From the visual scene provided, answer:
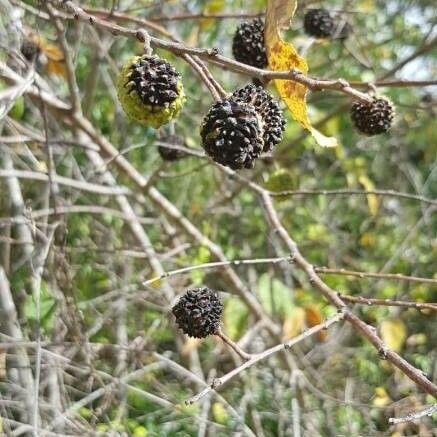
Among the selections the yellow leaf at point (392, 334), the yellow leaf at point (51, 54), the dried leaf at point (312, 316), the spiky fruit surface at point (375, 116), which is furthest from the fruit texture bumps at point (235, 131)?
the yellow leaf at point (392, 334)

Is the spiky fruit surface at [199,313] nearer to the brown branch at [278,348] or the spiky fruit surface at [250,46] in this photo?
the brown branch at [278,348]

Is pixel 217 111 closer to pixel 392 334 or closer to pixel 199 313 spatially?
pixel 199 313

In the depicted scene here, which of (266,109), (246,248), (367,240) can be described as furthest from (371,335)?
(367,240)

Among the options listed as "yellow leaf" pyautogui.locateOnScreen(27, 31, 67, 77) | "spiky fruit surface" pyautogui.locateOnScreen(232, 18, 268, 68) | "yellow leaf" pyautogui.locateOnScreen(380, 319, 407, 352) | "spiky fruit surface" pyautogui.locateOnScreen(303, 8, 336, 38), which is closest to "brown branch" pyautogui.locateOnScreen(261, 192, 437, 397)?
"spiky fruit surface" pyautogui.locateOnScreen(232, 18, 268, 68)

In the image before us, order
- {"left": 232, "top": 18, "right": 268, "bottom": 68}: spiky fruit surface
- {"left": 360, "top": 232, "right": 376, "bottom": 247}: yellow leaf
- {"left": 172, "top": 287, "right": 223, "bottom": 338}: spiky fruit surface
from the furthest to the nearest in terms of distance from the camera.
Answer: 1. {"left": 360, "top": 232, "right": 376, "bottom": 247}: yellow leaf
2. {"left": 232, "top": 18, "right": 268, "bottom": 68}: spiky fruit surface
3. {"left": 172, "top": 287, "right": 223, "bottom": 338}: spiky fruit surface

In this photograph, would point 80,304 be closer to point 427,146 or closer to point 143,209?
point 143,209

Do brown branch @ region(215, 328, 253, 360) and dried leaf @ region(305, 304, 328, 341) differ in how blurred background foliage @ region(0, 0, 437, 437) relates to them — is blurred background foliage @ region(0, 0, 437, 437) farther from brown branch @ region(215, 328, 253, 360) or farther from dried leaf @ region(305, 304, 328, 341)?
brown branch @ region(215, 328, 253, 360)

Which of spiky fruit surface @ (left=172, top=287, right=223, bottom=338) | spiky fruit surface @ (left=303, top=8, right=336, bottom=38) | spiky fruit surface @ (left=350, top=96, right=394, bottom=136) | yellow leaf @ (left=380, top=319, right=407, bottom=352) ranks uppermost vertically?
spiky fruit surface @ (left=303, top=8, right=336, bottom=38)
